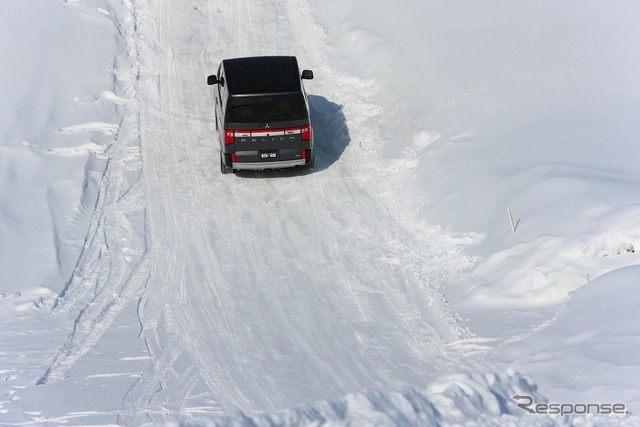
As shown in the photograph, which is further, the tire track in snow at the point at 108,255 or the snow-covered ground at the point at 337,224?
the tire track in snow at the point at 108,255

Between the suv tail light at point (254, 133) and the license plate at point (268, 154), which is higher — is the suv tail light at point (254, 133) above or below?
above

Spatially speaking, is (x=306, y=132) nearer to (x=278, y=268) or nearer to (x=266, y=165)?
(x=266, y=165)

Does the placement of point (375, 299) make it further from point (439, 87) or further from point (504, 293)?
point (439, 87)

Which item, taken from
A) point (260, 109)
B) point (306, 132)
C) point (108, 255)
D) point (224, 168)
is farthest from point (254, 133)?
point (108, 255)

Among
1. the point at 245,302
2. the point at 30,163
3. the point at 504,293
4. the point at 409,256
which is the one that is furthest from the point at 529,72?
the point at 30,163

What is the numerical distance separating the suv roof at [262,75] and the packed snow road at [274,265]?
1.78m

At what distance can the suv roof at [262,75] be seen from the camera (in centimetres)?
1733

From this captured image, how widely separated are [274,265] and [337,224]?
177cm

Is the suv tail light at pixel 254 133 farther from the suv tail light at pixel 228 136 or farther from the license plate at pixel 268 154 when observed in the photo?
the license plate at pixel 268 154

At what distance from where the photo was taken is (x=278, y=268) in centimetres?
1487

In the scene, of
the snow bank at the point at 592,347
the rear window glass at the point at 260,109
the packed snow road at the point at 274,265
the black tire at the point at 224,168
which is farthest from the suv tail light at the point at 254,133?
the snow bank at the point at 592,347

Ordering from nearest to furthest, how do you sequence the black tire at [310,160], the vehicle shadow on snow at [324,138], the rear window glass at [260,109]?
the rear window glass at [260,109]
the black tire at [310,160]
the vehicle shadow on snow at [324,138]

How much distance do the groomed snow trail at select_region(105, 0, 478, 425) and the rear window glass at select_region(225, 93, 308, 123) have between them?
1.32 meters

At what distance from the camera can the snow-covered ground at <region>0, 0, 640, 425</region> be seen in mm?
11094
